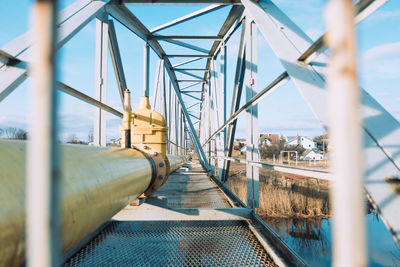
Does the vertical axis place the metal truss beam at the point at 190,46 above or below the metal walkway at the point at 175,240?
above

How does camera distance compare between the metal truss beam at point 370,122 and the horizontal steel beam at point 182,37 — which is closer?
the metal truss beam at point 370,122

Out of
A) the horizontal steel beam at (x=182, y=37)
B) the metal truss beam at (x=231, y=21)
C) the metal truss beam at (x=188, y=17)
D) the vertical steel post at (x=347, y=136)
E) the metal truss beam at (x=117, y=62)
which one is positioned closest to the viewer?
the vertical steel post at (x=347, y=136)

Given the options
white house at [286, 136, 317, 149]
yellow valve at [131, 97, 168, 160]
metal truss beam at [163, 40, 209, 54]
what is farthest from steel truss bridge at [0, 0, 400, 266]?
white house at [286, 136, 317, 149]

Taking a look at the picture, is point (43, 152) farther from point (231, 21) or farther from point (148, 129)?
point (231, 21)

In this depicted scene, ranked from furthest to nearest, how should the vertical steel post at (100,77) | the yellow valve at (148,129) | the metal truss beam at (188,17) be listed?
the metal truss beam at (188,17) → the vertical steel post at (100,77) → the yellow valve at (148,129)

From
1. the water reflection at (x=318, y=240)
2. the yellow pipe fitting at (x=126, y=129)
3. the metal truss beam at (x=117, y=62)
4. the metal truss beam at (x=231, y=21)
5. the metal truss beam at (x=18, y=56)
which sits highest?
the metal truss beam at (x=231, y=21)

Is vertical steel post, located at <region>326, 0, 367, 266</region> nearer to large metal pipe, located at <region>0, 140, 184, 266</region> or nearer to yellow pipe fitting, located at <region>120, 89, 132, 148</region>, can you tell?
large metal pipe, located at <region>0, 140, 184, 266</region>

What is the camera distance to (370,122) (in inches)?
42.1

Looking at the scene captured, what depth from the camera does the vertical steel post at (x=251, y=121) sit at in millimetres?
2547

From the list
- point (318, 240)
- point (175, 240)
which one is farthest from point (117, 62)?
point (318, 240)

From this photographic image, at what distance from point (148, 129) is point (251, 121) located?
119 centimetres

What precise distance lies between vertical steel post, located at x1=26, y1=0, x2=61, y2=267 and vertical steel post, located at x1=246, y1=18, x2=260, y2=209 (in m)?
2.35

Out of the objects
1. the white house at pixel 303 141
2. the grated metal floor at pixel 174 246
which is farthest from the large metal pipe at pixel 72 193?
the white house at pixel 303 141

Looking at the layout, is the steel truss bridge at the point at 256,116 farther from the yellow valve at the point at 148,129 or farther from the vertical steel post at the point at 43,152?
the yellow valve at the point at 148,129
